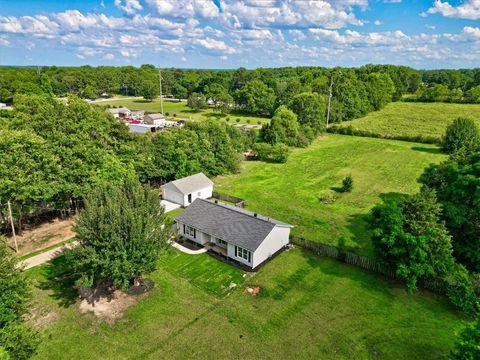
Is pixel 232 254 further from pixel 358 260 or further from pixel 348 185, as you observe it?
pixel 348 185

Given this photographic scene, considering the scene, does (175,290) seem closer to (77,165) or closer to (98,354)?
(98,354)

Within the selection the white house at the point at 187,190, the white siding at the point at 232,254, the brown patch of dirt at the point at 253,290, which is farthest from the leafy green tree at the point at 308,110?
the brown patch of dirt at the point at 253,290

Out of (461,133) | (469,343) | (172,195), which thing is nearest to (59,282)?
(172,195)

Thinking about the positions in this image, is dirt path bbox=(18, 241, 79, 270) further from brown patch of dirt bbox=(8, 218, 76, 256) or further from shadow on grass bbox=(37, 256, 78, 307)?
brown patch of dirt bbox=(8, 218, 76, 256)

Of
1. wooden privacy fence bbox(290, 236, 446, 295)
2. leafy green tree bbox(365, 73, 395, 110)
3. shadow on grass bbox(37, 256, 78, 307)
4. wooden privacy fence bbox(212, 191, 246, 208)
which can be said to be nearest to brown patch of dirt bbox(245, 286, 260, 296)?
wooden privacy fence bbox(290, 236, 446, 295)

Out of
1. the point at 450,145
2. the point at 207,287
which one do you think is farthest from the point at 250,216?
the point at 450,145

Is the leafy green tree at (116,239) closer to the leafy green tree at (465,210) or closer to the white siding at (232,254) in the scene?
the white siding at (232,254)
